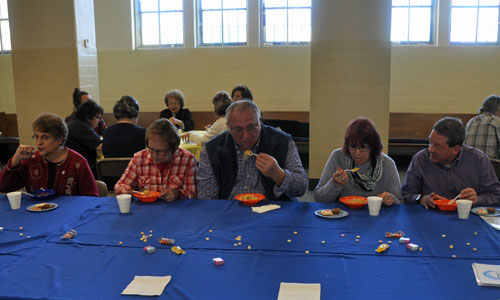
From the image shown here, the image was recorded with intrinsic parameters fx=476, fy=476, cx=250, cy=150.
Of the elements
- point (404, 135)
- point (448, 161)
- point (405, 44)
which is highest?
point (405, 44)

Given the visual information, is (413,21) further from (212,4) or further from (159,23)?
(159,23)

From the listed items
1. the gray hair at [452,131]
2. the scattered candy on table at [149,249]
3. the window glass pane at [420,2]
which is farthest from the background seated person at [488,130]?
the scattered candy on table at [149,249]

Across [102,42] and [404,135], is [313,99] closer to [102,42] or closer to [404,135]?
[404,135]

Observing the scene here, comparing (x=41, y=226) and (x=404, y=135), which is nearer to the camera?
(x=41, y=226)

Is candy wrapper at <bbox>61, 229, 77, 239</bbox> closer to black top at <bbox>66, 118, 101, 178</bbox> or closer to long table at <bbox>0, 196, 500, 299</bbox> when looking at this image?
long table at <bbox>0, 196, 500, 299</bbox>

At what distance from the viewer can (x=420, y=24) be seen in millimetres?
8211

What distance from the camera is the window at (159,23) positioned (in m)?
8.66

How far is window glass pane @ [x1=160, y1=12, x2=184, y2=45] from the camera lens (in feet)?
28.4

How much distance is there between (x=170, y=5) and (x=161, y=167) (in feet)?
20.5

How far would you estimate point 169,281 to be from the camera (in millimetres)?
1726

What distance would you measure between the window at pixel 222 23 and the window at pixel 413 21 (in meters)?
2.64

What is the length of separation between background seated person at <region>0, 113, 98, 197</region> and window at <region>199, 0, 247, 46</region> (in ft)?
18.9

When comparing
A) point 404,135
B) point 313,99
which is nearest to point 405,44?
point 404,135

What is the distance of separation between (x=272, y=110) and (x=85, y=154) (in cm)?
421
